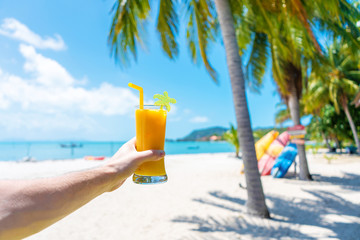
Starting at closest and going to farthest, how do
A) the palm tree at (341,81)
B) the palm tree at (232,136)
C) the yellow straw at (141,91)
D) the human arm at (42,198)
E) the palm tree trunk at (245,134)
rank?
the human arm at (42,198) → the yellow straw at (141,91) → the palm tree trunk at (245,134) → the palm tree at (341,81) → the palm tree at (232,136)

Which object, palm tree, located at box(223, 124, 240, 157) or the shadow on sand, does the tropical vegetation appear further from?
palm tree, located at box(223, 124, 240, 157)

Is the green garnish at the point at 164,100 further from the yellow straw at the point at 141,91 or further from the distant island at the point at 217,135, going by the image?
the distant island at the point at 217,135

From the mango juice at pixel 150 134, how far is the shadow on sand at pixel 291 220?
279 centimetres

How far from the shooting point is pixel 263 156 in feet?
29.3

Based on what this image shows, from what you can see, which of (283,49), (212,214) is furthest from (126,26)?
(212,214)

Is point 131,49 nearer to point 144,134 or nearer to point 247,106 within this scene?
point 247,106

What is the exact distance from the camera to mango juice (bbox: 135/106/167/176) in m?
1.21

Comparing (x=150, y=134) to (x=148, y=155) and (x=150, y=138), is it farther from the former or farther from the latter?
(x=148, y=155)

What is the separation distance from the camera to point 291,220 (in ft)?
13.2

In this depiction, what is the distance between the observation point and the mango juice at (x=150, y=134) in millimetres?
1212

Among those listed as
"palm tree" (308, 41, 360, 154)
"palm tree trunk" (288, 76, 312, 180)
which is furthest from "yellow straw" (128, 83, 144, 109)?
"palm tree" (308, 41, 360, 154)

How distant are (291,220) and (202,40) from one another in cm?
397

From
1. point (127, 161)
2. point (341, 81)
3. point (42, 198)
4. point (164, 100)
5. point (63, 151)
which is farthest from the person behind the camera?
point (63, 151)

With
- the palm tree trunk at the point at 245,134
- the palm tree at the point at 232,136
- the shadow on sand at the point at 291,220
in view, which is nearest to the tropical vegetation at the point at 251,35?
the palm tree trunk at the point at 245,134
